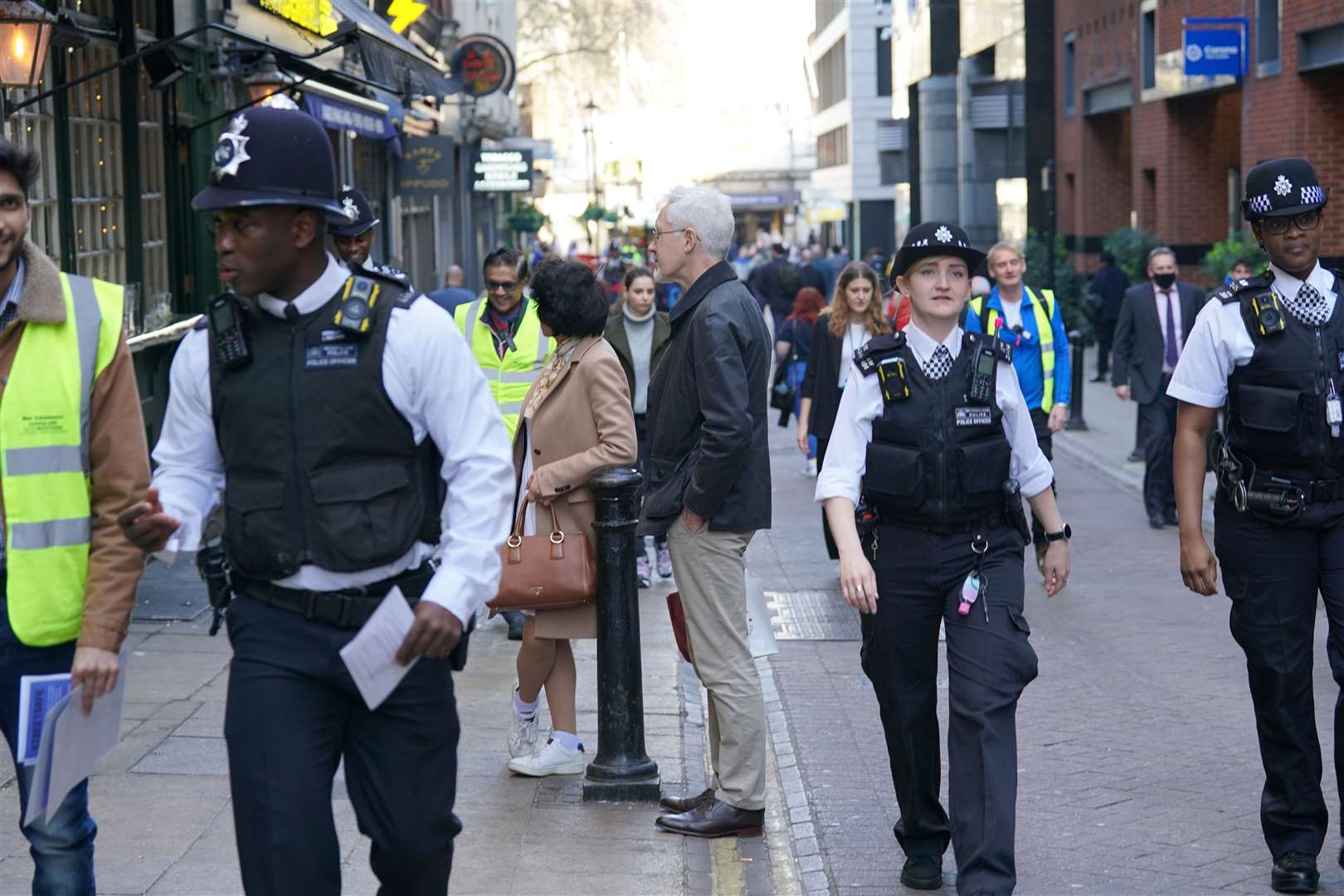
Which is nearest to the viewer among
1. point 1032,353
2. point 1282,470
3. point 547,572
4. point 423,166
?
point 1282,470

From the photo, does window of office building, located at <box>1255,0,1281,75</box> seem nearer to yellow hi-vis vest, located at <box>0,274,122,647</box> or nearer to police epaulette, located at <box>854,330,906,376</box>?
police epaulette, located at <box>854,330,906,376</box>

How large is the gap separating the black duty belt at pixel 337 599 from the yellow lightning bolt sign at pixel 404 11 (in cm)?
1590

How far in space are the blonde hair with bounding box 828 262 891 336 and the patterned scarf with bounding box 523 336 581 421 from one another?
15.9 ft

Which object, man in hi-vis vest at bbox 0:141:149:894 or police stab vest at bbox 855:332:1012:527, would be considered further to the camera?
police stab vest at bbox 855:332:1012:527

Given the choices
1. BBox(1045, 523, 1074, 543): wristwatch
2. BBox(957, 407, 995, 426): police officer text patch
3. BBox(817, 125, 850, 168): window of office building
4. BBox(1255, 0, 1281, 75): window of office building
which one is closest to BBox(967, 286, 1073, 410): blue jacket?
BBox(1045, 523, 1074, 543): wristwatch

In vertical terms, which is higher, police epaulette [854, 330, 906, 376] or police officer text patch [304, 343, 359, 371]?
police officer text patch [304, 343, 359, 371]

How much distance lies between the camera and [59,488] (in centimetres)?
401

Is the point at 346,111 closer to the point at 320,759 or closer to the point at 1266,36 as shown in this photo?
the point at 1266,36

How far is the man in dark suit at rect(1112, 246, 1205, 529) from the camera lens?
13.4 meters

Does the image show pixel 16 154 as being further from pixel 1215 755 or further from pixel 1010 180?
pixel 1010 180

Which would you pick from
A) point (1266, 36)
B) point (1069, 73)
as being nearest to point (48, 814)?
point (1266, 36)

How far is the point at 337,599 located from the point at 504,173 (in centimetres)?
3271

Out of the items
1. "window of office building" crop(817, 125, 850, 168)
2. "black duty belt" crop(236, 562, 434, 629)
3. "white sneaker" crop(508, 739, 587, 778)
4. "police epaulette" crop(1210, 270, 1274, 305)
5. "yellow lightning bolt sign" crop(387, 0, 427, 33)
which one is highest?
"window of office building" crop(817, 125, 850, 168)

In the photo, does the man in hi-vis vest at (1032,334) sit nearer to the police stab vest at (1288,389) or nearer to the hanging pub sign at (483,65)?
the police stab vest at (1288,389)
